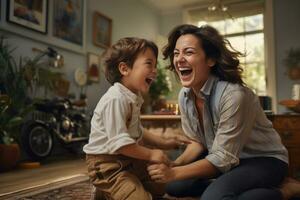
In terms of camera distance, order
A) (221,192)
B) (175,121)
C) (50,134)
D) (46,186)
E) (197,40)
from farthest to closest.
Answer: (50,134)
(175,121)
(46,186)
(197,40)
(221,192)

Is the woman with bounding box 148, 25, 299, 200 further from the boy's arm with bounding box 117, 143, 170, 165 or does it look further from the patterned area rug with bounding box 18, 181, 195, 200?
the patterned area rug with bounding box 18, 181, 195, 200

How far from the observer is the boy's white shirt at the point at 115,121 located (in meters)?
1.15

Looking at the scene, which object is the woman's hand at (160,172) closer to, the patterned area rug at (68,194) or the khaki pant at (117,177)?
the khaki pant at (117,177)

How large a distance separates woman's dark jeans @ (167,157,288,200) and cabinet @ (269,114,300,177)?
1.38 meters

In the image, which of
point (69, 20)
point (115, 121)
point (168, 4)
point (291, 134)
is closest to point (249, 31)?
point (168, 4)

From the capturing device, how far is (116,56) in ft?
4.48

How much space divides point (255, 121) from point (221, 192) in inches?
15.7

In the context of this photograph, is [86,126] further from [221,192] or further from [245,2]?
[245,2]

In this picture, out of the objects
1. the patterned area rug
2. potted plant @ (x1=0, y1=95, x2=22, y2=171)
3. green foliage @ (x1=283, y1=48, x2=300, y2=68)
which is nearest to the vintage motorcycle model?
potted plant @ (x1=0, y1=95, x2=22, y2=171)

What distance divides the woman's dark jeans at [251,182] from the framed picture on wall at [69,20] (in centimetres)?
357

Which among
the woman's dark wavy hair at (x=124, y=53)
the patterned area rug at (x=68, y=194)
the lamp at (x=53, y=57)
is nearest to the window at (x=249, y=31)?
the lamp at (x=53, y=57)

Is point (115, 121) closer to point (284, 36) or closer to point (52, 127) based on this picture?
point (52, 127)

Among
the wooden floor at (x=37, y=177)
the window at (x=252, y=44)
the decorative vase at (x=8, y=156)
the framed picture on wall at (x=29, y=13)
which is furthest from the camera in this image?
the window at (x=252, y=44)

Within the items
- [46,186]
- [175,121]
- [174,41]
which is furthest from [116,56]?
[175,121]
